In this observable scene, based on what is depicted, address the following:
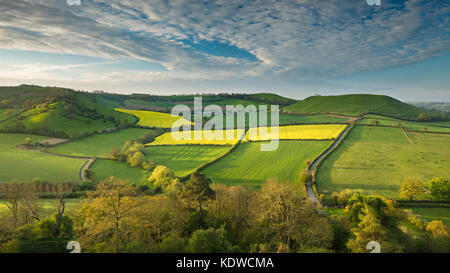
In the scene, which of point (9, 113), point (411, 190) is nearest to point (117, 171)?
point (9, 113)

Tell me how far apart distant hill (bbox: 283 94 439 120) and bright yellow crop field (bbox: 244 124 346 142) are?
19.4 meters

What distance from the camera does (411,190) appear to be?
1633 centimetres

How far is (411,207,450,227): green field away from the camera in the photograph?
14.2 metres

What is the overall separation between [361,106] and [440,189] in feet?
182

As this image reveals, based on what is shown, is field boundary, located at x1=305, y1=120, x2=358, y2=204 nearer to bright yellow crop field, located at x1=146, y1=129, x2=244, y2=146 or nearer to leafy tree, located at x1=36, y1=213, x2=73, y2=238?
bright yellow crop field, located at x1=146, y1=129, x2=244, y2=146

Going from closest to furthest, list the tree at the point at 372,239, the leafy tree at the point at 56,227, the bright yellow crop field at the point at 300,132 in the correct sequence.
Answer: the tree at the point at 372,239 → the leafy tree at the point at 56,227 → the bright yellow crop field at the point at 300,132

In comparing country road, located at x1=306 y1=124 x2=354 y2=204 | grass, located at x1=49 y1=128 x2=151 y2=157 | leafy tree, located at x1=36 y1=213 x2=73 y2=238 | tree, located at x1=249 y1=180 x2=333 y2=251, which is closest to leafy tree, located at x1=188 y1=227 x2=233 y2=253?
tree, located at x1=249 y1=180 x2=333 y2=251

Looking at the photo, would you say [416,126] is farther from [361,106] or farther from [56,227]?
[56,227]

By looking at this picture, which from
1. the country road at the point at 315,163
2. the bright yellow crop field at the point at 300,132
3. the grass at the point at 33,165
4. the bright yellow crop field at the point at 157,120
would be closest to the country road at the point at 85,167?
the grass at the point at 33,165

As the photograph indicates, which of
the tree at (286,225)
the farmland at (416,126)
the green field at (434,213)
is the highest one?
the farmland at (416,126)

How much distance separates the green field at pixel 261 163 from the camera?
22125 mm

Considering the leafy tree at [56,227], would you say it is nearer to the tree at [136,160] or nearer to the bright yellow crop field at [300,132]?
the tree at [136,160]

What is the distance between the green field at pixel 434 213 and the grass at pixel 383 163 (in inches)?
88.2

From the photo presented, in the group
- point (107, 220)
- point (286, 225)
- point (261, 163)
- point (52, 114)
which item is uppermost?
point (52, 114)
